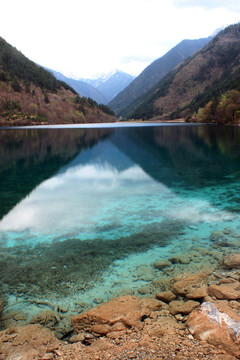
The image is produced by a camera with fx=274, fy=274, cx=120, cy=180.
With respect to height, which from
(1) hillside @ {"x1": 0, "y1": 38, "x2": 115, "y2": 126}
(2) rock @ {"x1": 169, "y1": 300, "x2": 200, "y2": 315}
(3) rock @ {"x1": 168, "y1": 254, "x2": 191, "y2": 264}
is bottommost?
(3) rock @ {"x1": 168, "y1": 254, "x2": 191, "y2": 264}

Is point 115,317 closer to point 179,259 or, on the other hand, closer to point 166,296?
point 166,296

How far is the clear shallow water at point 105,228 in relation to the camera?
25.8ft

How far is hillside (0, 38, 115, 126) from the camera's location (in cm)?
15350

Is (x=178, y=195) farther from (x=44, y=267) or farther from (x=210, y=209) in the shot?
(x=44, y=267)

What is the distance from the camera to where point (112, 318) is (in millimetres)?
5680

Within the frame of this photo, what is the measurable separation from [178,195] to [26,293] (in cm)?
1146

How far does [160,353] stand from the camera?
466 cm

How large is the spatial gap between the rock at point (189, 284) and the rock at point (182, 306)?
1.53ft

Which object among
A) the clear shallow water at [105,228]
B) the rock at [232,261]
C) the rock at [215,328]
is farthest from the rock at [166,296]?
the rock at [232,261]

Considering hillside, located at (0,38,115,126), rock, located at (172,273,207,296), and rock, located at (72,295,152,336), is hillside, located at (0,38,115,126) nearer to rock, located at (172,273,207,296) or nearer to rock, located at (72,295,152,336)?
rock, located at (172,273,207,296)

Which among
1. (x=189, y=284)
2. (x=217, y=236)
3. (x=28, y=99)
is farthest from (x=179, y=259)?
→ (x=28, y=99)

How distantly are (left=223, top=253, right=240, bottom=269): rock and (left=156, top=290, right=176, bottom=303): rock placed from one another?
2.40 m

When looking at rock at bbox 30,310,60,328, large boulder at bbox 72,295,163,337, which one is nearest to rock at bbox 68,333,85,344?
large boulder at bbox 72,295,163,337

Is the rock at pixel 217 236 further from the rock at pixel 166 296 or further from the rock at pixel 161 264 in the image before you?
the rock at pixel 166 296
